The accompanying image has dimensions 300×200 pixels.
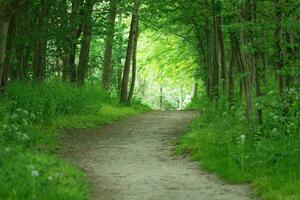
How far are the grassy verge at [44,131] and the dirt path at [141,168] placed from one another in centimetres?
50

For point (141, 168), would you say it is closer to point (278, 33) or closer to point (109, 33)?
point (278, 33)

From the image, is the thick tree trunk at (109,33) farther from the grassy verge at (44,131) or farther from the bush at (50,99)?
the bush at (50,99)

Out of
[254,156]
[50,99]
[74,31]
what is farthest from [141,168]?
[74,31]

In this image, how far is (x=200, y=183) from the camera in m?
8.75

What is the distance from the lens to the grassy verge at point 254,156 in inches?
309

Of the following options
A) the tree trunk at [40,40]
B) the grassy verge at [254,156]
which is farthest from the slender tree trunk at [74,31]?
the grassy verge at [254,156]

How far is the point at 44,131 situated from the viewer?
44.8 ft

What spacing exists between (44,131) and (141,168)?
438cm

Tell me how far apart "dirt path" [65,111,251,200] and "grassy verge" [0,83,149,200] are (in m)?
0.50

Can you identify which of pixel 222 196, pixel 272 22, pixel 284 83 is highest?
pixel 272 22

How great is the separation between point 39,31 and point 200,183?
9.93 m

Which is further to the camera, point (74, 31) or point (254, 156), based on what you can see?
point (74, 31)

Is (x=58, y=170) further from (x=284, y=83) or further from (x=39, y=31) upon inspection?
(x=39, y=31)

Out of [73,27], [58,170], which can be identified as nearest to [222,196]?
[58,170]
